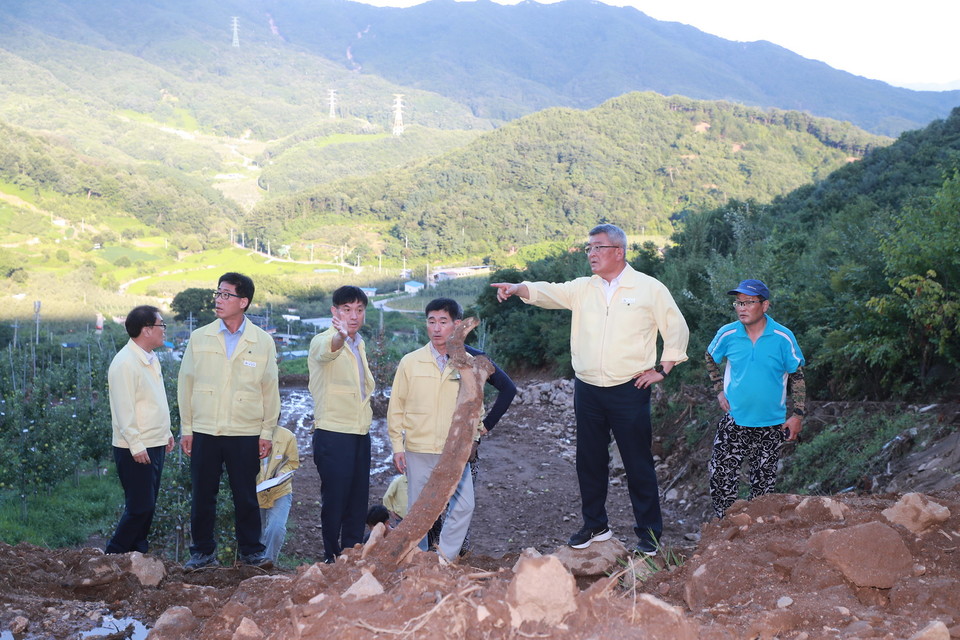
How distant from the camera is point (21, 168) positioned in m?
84.8

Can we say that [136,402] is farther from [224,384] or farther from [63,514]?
[63,514]

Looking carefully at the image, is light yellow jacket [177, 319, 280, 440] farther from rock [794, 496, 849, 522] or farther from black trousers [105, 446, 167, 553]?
rock [794, 496, 849, 522]

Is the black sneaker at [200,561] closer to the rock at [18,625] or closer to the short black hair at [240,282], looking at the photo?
the rock at [18,625]

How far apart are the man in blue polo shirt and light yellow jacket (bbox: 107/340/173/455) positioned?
3.31 metres

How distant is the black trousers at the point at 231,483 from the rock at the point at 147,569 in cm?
50

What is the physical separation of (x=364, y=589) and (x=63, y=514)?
713cm

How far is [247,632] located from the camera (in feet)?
7.95

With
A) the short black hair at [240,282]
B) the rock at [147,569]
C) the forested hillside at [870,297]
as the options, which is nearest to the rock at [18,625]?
the rock at [147,569]

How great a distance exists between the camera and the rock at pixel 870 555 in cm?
274

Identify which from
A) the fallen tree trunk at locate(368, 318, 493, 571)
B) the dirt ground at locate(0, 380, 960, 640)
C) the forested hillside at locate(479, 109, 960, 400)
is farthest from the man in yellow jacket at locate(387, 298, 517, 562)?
the forested hillside at locate(479, 109, 960, 400)

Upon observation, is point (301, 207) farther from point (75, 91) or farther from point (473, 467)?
point (75, 91)

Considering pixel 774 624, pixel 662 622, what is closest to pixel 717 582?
pixel 774 624

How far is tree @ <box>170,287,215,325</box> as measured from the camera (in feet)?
131

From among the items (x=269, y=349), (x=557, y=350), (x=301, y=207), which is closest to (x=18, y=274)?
(x=301, y=207)
